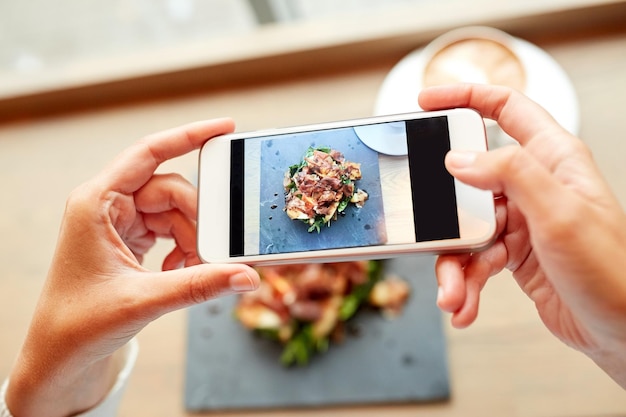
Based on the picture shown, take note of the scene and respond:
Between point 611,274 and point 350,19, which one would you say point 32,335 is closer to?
point 611,274

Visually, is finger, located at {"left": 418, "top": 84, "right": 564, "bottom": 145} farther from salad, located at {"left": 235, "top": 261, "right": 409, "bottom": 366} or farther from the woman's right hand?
salad, located at {"left": 235, "top": 261, "right": 409, "bottom": 366}

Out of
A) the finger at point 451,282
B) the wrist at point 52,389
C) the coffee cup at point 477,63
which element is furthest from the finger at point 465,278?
the wrist at point 52,389

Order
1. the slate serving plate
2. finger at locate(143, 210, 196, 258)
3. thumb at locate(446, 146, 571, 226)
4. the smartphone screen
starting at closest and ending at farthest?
thumb at locate(446, 146, 571, 226), the smartphone screen, finger at locate(143, 210, 196, 258), the slate serving plate

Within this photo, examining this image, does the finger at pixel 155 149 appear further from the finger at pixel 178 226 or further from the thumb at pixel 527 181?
the thumb at pixel 527 181

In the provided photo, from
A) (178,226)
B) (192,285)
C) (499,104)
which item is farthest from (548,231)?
(178,226)

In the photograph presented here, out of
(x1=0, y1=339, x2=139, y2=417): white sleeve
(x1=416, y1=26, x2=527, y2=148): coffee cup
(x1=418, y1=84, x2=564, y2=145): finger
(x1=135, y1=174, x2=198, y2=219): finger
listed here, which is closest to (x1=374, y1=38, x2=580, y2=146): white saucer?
(x1=416, y1=26, x2=527, y2=148): coffee cup

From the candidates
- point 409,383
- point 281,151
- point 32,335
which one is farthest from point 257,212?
point 409,383
